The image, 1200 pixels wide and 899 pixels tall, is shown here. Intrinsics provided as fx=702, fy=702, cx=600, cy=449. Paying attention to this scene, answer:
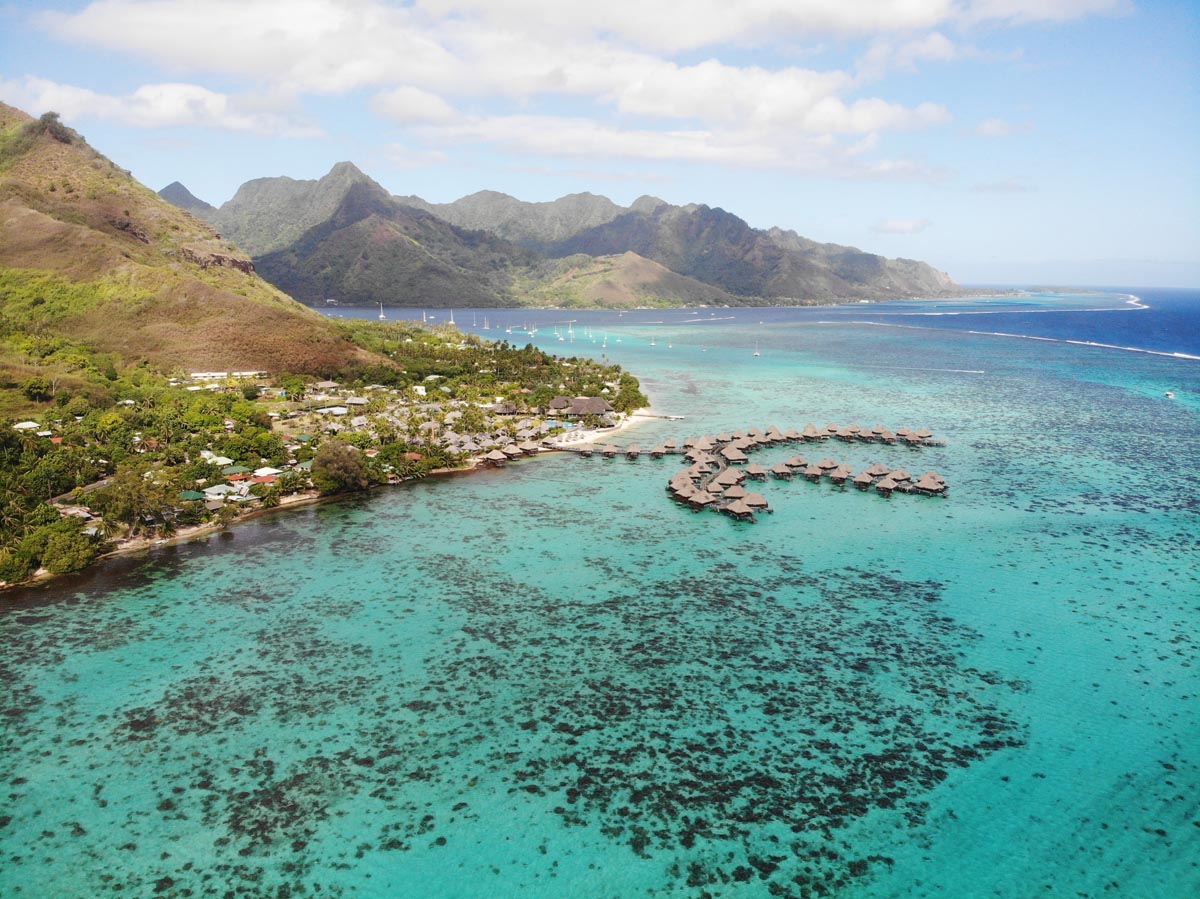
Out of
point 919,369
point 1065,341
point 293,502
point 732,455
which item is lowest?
point 293,502

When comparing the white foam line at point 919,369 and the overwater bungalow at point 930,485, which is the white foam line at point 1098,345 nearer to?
the white foam line at point 919,369

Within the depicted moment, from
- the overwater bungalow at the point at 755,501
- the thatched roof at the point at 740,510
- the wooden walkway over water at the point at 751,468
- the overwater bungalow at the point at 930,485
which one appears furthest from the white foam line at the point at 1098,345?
the thatched roof at the point at 740,510

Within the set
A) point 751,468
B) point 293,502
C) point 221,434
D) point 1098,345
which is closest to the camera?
point 293,502

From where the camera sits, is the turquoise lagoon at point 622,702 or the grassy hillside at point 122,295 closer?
the turquoise lagoon at point 622,702

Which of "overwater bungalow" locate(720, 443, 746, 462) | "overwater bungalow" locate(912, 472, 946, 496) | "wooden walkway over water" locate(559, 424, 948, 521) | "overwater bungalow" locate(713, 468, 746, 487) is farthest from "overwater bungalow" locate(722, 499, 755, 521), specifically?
"overwater bungalow" locate(912, 472, 946, 496)

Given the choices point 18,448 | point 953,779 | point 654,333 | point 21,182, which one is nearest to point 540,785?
point 953,779

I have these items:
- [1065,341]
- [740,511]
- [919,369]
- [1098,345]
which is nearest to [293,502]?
[740,511]

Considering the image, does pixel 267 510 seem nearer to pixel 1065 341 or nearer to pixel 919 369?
pixel 919 369
